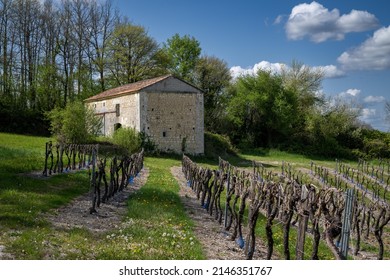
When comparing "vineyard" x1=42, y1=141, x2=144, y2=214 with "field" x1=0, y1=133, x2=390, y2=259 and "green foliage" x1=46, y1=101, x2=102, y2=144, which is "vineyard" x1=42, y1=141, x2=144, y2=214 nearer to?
"field" x1=0, y1=133, x2=390, y2=259

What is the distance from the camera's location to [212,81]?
4788cm

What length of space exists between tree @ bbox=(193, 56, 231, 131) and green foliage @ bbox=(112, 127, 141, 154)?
14.8 m

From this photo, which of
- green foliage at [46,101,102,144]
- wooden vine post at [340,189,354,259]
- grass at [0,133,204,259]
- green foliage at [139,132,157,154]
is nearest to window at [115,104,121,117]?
green foliage at [139,132,157,154]

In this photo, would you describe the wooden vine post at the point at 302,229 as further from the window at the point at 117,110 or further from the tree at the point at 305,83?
the tree at the point at 305,83

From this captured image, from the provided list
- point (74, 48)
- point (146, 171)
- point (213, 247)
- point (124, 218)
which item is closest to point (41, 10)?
point (74, 48)

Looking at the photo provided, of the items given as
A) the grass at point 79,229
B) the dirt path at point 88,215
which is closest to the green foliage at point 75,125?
the grass at point 79,229

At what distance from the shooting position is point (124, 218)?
10.6 meters

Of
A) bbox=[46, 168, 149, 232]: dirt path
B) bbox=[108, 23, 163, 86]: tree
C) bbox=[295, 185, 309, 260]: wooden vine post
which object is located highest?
bbox=[108, 23, 163, 86]: tree

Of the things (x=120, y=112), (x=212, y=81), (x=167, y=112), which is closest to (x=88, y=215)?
→ (x=167, y=112)

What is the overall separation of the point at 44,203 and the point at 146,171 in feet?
42.3

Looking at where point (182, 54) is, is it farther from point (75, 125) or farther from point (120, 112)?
point (75, 125)

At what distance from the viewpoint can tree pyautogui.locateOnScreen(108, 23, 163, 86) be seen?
41.1m

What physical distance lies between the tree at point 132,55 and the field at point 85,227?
2647cm

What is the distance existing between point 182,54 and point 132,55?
536 cm
